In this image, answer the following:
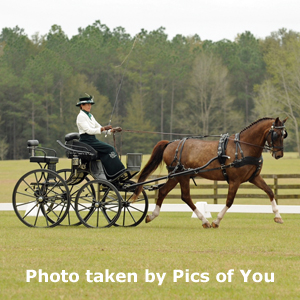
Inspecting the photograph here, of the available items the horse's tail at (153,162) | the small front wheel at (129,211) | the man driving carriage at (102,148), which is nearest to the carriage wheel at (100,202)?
the small front wheel at (129,211)

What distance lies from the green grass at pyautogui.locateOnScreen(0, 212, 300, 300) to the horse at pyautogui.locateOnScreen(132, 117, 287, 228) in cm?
80

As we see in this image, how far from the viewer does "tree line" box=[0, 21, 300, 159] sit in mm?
69812

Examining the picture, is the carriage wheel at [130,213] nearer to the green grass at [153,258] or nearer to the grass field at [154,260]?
the green grass at [153,258]

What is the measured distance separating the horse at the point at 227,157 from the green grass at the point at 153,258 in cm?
80

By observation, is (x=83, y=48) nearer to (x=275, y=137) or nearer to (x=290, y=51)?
(x=290, y=51)

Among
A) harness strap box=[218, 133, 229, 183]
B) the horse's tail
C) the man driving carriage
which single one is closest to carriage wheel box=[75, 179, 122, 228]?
the man driving carriage

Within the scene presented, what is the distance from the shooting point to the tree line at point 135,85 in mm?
69812

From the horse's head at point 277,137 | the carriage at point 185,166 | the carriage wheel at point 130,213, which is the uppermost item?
the horse's head at point 277,137

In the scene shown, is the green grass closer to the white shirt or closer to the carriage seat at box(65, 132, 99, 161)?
the carriage seat at box(65, 132, 99, 161)

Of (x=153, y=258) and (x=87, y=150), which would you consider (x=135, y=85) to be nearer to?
(x=87, y=150)

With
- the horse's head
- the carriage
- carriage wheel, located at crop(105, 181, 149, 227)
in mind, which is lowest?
carriage wheel, located at crop(105, 181, 149, 227)

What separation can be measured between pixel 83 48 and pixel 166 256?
7080 cm

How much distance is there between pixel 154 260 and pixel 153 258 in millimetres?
161

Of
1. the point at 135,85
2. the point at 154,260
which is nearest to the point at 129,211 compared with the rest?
the point at 154,260
